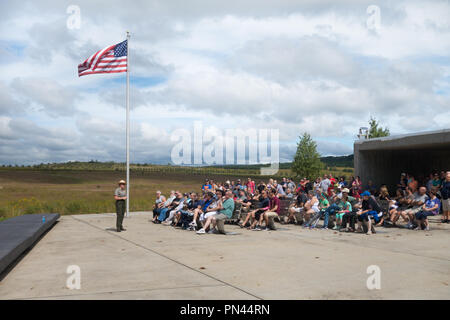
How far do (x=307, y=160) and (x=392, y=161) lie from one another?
3479cm

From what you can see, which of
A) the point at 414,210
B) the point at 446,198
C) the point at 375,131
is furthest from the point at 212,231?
the point at 375,131

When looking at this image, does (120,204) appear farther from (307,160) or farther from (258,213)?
(307,160)

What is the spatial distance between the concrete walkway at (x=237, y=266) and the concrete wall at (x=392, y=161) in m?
8.34

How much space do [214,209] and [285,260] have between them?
5.45m

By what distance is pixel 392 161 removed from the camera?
21.6m

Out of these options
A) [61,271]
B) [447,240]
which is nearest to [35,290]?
[61,271]

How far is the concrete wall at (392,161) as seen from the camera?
20.5 m

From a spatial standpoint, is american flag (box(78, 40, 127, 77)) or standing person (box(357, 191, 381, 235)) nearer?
standing person (box(357, 191, 381, 235))

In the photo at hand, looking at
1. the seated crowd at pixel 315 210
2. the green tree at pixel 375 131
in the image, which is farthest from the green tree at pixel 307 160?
the seated crowd at pixel 315 210

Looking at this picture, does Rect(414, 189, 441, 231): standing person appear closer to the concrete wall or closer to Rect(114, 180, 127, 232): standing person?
the concrete wall

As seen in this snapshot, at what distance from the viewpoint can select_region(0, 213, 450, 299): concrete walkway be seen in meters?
5.89

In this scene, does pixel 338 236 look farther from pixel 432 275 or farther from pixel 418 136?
pixel 418 136

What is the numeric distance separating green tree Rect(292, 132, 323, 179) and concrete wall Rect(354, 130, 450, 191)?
34001 mm

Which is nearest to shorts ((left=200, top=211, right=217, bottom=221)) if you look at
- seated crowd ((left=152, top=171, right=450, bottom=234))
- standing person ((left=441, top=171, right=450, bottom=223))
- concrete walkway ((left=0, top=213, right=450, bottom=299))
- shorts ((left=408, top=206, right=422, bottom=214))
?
seated crowd ((left=152, top=171, right=450, bottom=234))
